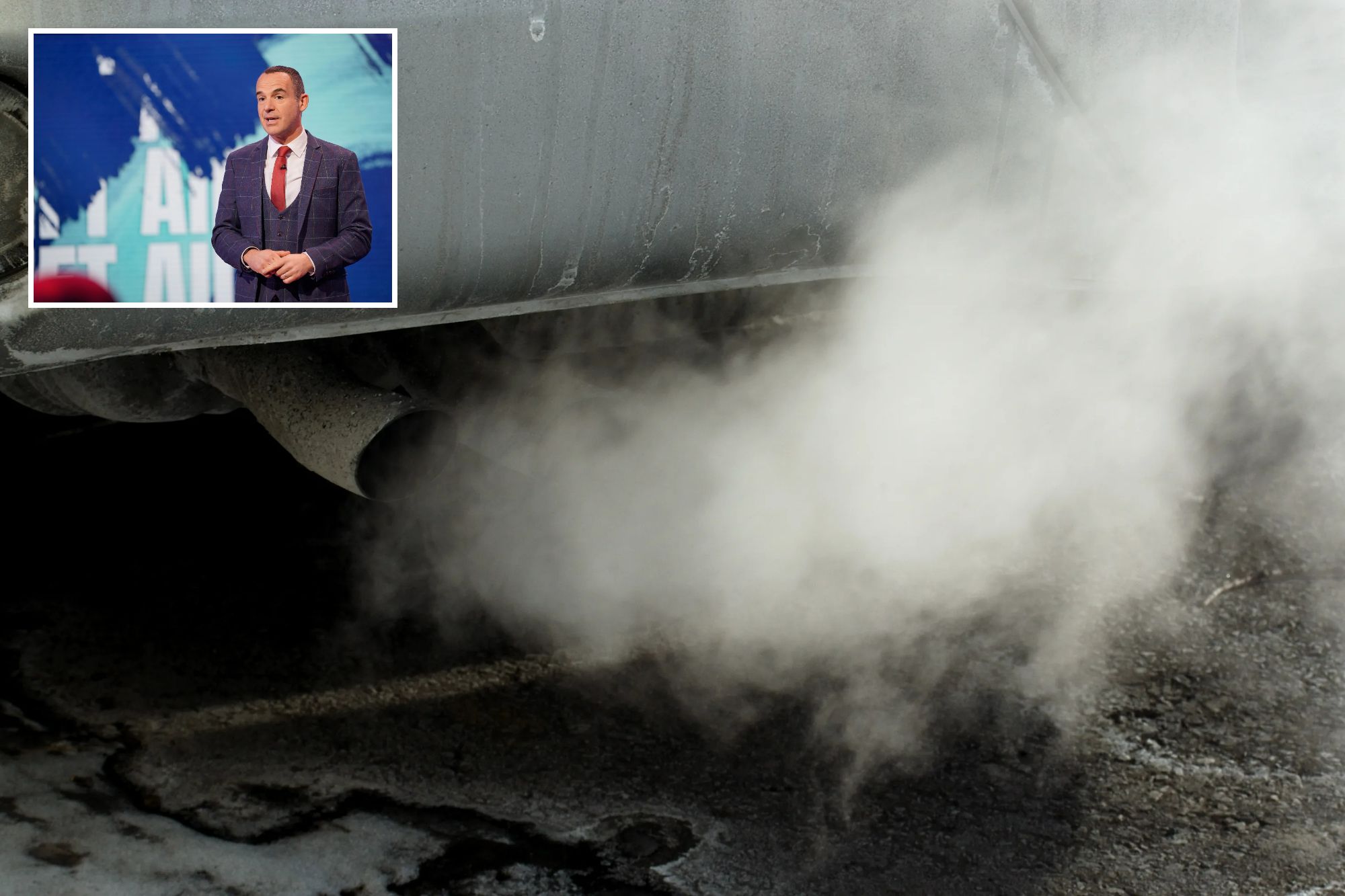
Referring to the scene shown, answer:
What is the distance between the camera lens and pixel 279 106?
3.77 ft

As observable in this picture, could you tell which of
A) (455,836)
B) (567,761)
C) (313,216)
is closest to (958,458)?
(567,761)

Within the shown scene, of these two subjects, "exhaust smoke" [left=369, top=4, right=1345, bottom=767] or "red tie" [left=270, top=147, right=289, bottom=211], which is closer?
"red tie" [left=270, top=147, right=289, bottom=211]

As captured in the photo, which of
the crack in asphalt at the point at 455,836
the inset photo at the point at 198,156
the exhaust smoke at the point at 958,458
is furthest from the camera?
the exhaust smoke at the point at 958,458

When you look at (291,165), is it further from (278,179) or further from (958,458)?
(958,458)

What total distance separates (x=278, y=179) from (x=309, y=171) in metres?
0.03

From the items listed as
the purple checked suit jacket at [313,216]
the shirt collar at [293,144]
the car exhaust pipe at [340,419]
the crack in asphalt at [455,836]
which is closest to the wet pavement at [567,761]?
the crack in asphalt at [455,836]

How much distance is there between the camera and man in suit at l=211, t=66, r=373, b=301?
1154mm

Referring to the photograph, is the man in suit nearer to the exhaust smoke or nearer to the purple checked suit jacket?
the purple checked suit jacket

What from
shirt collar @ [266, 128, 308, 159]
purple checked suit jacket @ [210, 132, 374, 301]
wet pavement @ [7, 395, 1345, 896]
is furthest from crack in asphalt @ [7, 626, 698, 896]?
shirt collar @ [266, 128, 308, 159]

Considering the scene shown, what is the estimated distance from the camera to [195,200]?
116 cm

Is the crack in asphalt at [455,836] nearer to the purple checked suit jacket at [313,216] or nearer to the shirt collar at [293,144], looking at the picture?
the purple checked suit jacket at [313,216]

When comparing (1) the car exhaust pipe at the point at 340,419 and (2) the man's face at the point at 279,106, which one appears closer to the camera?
(2) the man's face at the point at 279,106

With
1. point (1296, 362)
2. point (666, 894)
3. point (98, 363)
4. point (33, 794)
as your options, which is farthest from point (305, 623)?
point (1296, 362)

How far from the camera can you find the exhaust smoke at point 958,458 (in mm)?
1726
